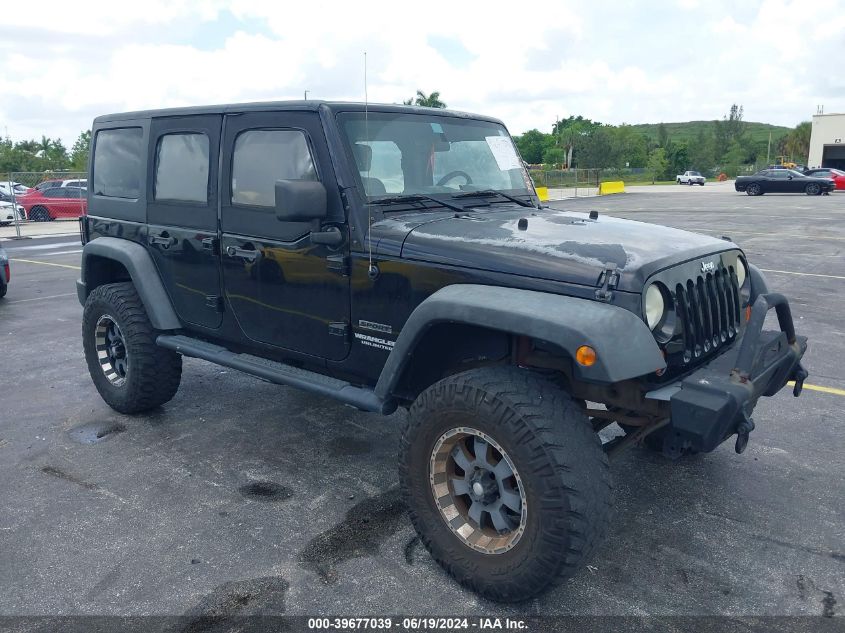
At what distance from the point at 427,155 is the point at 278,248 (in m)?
0.95

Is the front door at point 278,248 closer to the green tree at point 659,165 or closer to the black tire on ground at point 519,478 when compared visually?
the black tire on ground at point 519,478

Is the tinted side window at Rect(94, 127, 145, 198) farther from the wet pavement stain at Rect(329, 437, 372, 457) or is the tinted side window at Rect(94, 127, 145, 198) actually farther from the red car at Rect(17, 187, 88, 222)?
the red car at Rect(17, 187, 88, 222)

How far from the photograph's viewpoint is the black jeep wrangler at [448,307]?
2627mm

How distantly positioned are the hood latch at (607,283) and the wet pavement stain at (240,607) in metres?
1.76

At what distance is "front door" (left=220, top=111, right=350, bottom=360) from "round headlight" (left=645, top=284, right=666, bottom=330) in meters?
1.44

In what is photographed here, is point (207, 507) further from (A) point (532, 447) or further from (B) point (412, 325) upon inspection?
(A) point (532, 447)

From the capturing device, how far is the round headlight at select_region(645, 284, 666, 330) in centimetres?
274

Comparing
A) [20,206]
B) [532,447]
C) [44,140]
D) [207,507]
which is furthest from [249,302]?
[44,140]

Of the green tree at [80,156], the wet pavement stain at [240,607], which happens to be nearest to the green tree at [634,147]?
the green tree at [80,156]

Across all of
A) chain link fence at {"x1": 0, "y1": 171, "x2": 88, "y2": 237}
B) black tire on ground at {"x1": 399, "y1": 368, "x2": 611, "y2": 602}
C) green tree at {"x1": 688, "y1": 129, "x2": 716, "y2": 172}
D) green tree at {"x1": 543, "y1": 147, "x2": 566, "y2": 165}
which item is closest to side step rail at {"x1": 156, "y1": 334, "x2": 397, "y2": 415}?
black tire on ground at {"x1": 399, "y1": 368, "x2": 611, "y2": 602}

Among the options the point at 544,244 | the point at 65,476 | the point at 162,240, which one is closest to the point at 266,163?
the point at 162,240

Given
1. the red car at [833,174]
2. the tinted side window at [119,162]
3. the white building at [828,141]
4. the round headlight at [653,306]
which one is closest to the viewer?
the round headlight at [653,306]

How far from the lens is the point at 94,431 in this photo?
4672 millimetres

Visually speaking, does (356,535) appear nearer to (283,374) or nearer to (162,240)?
(283,374)
